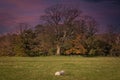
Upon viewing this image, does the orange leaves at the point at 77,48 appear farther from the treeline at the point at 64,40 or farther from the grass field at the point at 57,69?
the grass field at the point at 57,69

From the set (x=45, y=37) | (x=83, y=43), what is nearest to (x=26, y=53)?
(x=45, y=37)

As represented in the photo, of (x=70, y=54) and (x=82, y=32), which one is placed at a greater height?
(x=82, y=32)

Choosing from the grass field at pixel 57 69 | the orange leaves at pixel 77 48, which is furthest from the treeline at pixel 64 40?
the grass field at pixel 57 69

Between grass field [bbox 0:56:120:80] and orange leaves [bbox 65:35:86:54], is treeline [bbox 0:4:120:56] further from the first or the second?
grass field [bbox 0:56:120:80]

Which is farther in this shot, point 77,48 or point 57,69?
point 77,48

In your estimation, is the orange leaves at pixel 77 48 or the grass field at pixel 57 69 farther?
the orange leaves at pixel 77 48

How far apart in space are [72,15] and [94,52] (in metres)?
15.2

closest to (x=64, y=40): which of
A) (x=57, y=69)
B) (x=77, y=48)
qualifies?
(x=77, y=48)

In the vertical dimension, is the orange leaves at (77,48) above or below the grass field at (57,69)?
below

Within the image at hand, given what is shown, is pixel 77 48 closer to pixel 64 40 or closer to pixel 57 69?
pixel 64 40

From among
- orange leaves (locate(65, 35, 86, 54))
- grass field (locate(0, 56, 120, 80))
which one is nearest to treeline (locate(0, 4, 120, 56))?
orange leaves (locate(65, 35, 86, 54))

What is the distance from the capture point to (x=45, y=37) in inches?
3504

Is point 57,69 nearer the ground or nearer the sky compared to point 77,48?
nearer the sky

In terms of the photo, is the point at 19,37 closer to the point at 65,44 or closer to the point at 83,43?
the point at 65,44
